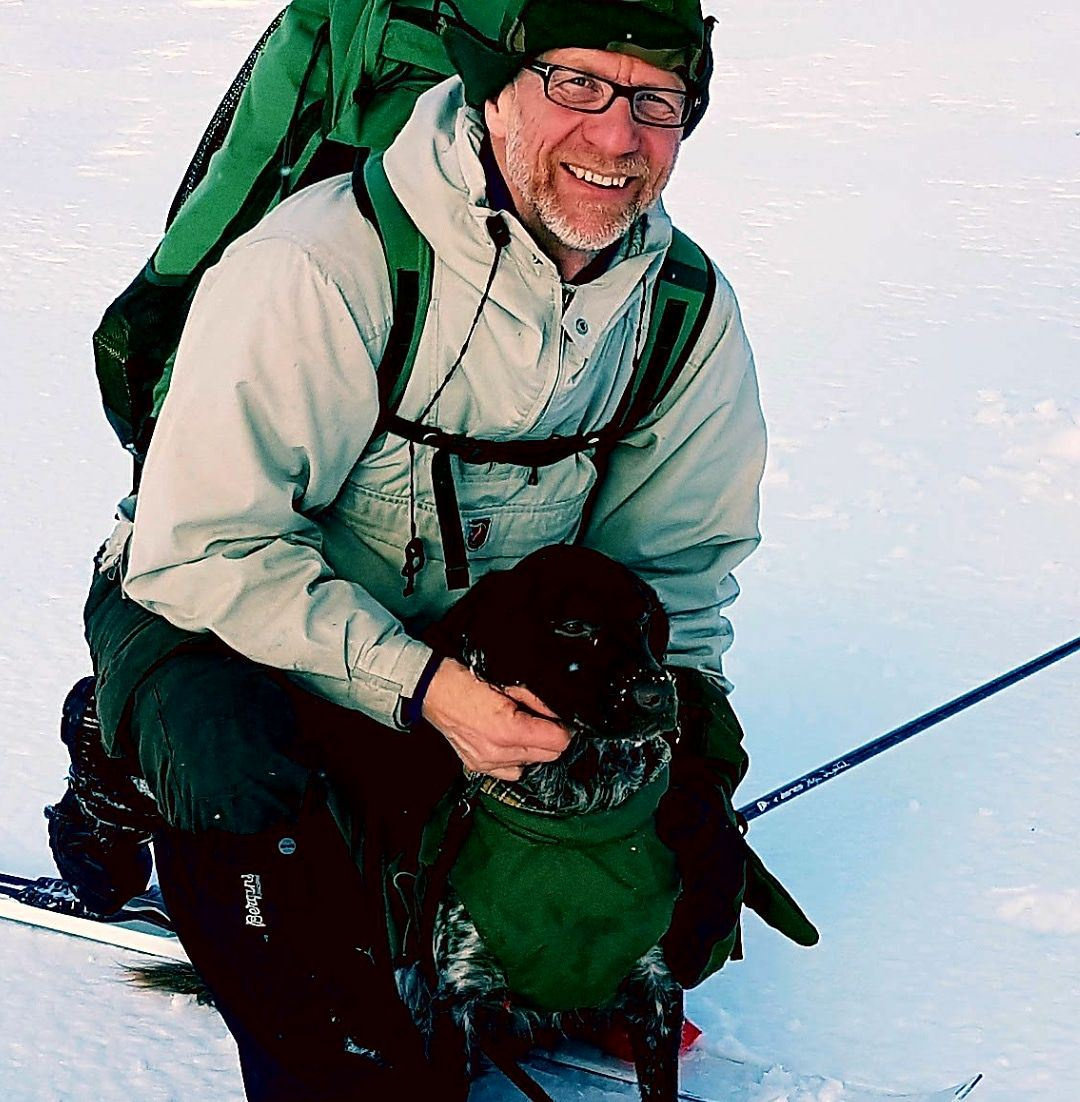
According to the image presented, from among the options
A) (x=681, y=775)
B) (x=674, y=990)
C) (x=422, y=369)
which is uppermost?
(x=422, y=369)

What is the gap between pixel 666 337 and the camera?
8.47ft

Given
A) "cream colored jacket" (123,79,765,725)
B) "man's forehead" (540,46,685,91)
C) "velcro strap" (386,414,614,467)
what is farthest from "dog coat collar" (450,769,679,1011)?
"man's forehead" (540,46,685,91)

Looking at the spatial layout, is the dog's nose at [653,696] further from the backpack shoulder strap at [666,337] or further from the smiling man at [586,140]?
the smiling man at [586,140]

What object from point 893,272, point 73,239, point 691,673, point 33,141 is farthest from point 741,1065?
point 33,141

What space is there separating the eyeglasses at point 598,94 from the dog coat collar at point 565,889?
93 centimetres

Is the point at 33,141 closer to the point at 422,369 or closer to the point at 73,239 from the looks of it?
the point at 73,239

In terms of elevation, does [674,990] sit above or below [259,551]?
below

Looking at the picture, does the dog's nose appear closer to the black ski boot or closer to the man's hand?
the man's hand

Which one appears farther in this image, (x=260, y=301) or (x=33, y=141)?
(x=33, y=141)

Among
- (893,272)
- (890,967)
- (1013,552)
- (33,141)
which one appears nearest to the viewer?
(890,967)

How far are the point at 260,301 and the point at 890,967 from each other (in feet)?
5.07

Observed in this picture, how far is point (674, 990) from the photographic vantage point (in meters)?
2.39

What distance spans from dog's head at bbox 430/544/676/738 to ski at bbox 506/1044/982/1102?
2.26 feet

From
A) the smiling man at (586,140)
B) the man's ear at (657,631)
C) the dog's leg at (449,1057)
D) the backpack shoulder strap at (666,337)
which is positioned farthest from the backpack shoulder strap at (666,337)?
the dog's leg at (449,1057)
